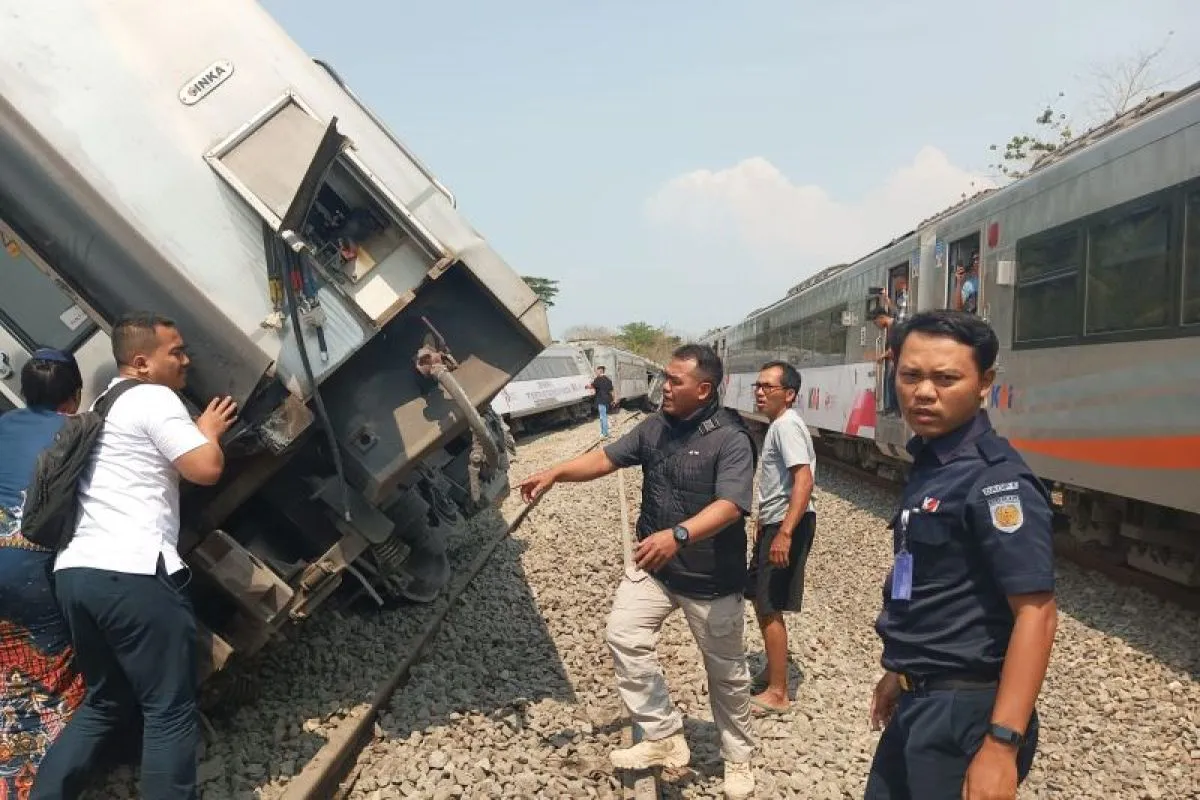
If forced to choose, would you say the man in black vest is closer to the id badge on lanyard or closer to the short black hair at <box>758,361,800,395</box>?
the short black hair at <box>758,361,800,395</box>

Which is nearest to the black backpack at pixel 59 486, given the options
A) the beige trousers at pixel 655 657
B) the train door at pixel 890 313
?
the beige trousers at pixel 655 657

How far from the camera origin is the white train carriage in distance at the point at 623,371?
36.4 metres

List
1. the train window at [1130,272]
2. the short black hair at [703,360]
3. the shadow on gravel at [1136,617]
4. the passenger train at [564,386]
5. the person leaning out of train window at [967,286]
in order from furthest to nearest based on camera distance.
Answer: the passenger train at [564,386] < the person leaning out of train window at [967,286] < the train window at [1130,272] < the shadow on gravel at [1136,617] < the short black hair at [703,360]

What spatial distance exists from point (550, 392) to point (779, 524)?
20435mm

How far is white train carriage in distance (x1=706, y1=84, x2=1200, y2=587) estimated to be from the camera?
5812 millimetres

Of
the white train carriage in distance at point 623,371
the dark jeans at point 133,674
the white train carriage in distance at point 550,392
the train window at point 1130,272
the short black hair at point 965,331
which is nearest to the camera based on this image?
the short black hair at point 965,331

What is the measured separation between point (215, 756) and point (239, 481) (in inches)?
49.0

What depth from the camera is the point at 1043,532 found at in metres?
1.96

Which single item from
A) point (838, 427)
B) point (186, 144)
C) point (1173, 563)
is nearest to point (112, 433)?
point (186, 144)

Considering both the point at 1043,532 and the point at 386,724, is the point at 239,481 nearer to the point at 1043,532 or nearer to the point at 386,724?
the point at 386,724

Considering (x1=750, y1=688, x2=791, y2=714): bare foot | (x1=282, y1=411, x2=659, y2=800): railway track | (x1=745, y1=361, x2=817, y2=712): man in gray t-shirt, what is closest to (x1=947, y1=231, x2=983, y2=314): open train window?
(x1=745, y1=361, x2=817, y2=712): man in gray t-shirt

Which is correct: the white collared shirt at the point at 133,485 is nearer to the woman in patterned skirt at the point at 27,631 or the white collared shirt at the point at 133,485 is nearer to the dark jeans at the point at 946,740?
the woman in patterned skirt at the point at 27,631

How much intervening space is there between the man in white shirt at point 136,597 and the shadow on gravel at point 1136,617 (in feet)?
17.7

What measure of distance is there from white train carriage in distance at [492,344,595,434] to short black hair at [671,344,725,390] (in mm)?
13358
